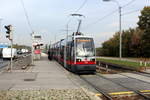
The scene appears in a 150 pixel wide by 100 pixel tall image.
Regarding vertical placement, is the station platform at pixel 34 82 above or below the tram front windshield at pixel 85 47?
below

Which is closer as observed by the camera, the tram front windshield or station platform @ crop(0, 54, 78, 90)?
station platform @ crop(0, 54, 78, 90)

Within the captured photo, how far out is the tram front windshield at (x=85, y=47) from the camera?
1762cm

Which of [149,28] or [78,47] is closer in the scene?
[78,47]

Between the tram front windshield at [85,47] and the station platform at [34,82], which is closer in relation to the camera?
the station platform at [34,82]

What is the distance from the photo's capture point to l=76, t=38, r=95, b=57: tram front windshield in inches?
694

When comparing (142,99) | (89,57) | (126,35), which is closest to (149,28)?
(126,35)

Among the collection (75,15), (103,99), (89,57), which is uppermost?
(75,15)

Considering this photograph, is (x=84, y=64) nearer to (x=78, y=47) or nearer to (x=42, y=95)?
(x=78, y=47)

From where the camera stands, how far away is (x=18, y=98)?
7.59 metres

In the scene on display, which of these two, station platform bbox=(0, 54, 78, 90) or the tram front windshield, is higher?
the tram front windshield

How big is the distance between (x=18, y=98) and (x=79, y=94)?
2.21 meters

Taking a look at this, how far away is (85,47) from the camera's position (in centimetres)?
1791

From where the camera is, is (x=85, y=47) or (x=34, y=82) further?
(x=85, y=47)

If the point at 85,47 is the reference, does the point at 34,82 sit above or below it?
below
